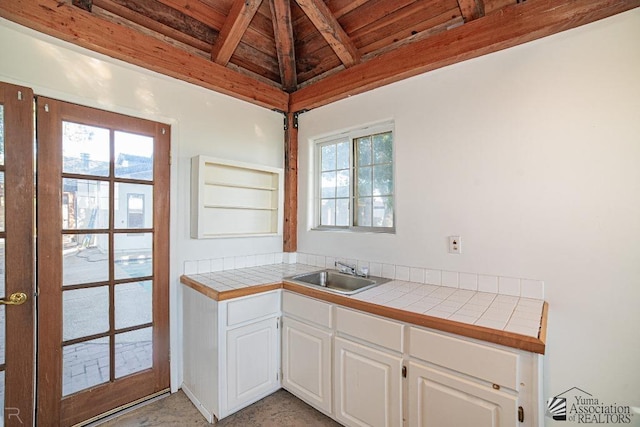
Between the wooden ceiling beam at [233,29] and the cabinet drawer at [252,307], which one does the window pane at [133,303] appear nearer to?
the cabinet drawer at [252,307]

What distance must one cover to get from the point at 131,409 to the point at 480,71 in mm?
3256

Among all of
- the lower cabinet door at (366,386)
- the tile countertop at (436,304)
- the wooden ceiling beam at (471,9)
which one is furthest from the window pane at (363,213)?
the wooden ceiling beam at (471,9)

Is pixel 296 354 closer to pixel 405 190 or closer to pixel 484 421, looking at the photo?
pixel 484 421

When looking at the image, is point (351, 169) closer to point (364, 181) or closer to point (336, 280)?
point (364, 181)

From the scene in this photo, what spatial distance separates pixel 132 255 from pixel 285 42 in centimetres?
213

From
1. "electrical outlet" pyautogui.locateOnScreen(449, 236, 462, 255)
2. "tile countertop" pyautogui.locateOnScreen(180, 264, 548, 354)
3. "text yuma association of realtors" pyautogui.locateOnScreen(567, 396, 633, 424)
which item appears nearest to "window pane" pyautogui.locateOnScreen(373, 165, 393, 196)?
"electrical outlet" pyautogui.locateOnScreen(449, 236, 462, 255)

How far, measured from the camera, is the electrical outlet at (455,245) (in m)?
1.93

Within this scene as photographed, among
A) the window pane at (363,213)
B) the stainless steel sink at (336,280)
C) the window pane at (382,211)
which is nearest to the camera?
the stainless steel sink at (336,280)

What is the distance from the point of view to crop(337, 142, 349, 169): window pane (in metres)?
2.69

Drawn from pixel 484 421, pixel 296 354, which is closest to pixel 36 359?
pixel 296 354

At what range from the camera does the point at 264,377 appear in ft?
6.73

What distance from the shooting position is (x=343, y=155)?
273 cm

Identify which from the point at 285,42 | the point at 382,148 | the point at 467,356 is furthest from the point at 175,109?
the point at 467,356

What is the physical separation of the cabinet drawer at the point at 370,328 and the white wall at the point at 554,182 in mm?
702
